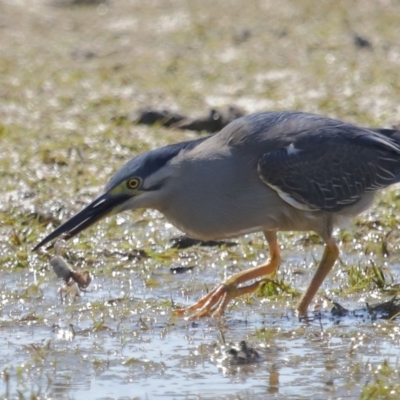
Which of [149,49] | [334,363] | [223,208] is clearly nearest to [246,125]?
[223,208]

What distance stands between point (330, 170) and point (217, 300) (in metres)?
1.11

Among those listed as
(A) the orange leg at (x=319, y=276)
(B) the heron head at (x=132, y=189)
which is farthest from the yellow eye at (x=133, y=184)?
(A) the orange leg at (x=319, y=276)

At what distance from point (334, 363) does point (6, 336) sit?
1.84 metres

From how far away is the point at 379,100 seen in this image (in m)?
11.9

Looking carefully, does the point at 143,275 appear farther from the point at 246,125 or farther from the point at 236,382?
the point at 236,382

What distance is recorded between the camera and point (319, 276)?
6.93 meters

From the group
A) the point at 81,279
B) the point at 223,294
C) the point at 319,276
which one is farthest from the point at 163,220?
the point at 319,276

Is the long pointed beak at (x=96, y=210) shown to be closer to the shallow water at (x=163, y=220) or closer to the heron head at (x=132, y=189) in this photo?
the heron head at (x=132, y=189)

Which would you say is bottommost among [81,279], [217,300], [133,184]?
[217,300]

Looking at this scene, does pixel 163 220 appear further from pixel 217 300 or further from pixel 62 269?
pixel 217 300

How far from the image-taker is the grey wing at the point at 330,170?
6.90 m

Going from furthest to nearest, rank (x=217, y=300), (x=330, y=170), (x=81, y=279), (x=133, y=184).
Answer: (x=330, y=170) < (x=81, y=279) < (x=217, y=300) < (x=133, y=184)

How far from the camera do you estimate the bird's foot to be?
22.2 feet

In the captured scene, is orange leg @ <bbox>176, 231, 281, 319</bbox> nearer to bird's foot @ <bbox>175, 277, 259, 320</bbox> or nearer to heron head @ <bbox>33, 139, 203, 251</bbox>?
bird's foot @ <bbox>175, 277, 259, 320</bbox>
